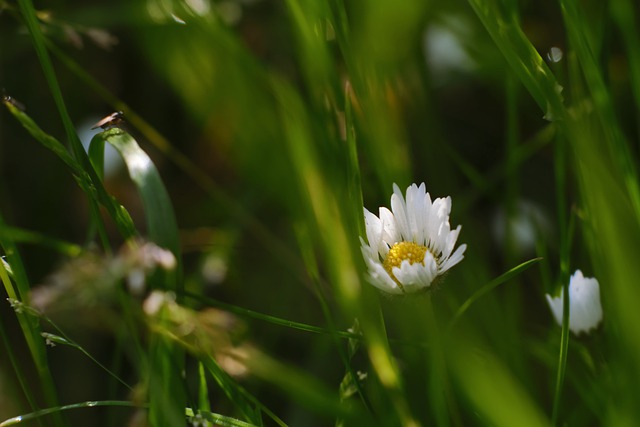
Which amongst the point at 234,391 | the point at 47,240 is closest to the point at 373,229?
the point at 234,391

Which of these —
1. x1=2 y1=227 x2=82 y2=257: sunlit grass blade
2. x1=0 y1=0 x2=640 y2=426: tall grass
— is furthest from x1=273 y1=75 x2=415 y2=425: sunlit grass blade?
x1=2 y1=227 x2=82 y2=257: sunlit grass blade

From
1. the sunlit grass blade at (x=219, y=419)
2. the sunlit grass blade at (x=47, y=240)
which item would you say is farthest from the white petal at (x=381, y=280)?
the sunlit grass blade at (x=47, y=240)

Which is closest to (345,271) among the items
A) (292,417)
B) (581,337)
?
(581,337)

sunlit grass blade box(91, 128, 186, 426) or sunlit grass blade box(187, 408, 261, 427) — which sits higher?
sunlit grass blade box(91, 128, 186, 426)

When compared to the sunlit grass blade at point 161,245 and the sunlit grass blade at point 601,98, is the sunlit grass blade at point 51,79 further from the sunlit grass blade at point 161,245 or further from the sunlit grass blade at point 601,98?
the sunlit grass blade at point 601,98

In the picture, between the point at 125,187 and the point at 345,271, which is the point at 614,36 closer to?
the point at 125,187

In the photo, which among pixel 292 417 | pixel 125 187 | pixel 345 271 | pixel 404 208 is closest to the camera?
pixel 345 271

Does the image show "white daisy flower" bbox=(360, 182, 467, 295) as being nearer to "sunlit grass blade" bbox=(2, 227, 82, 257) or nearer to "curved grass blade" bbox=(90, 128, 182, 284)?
"curved grass blade" bbox=(90, 128, 182, 284)

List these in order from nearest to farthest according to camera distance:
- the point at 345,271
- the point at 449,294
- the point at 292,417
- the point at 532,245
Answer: the point at 345,271
the point at 449,294
the point at 292,417
the point at 532,245
